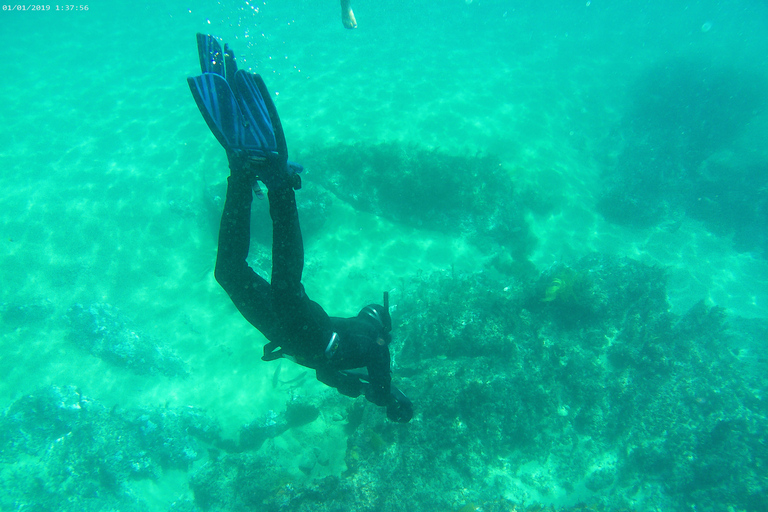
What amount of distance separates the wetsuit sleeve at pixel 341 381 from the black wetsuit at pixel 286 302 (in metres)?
0.01

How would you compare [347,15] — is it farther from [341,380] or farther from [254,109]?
[341,380]

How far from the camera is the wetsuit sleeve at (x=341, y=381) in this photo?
3.90 metres

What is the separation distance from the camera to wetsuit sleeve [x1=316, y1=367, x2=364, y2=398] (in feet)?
12.8

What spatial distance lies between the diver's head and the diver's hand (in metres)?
0.82

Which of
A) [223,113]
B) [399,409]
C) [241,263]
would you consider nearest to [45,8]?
[223,113]

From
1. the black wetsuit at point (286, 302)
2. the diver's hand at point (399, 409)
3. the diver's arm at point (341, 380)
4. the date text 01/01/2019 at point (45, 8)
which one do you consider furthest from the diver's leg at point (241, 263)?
the date text 01/01/2019 at point (45, 8)

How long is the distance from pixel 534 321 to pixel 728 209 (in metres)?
13.6

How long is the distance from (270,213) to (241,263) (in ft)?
3.12

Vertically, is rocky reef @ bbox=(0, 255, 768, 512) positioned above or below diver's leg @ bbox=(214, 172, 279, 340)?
below

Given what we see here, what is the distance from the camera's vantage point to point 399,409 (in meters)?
4.22

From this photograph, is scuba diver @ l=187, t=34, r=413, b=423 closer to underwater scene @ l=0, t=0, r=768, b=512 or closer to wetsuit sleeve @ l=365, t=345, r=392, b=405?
wetsuit sleeve @ l=365, t=345, r=392, b=405

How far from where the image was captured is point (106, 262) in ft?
36.8

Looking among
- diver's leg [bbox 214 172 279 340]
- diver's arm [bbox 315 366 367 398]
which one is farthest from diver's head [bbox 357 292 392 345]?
diver's leg [bbox 214 172 279 340]

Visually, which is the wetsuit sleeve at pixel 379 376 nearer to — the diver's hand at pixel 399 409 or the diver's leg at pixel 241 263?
the diver's hand at pixel 399 409
